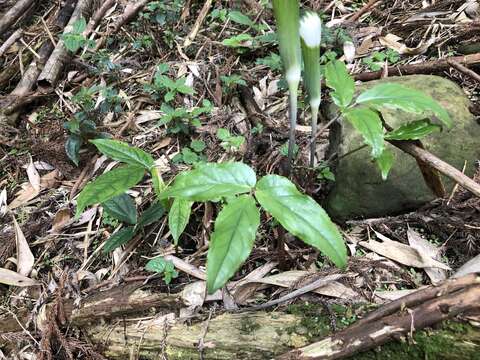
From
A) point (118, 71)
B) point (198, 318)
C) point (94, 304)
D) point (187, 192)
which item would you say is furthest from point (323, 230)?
point (118, 71)

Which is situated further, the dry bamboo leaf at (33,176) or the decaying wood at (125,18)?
the decaying wood at (125,18)

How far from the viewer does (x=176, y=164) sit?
6.51 feet

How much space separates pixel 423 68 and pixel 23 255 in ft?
6.23

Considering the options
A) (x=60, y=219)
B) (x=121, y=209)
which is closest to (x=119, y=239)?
(x=121, y=209)

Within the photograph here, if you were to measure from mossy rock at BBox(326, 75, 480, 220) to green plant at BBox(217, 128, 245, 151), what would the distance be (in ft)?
1.37

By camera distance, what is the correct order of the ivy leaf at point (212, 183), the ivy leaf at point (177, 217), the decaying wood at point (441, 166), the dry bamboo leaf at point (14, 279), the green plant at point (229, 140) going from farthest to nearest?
1. the green plant at point (229, 140)
2. the dry bamboo leaf at point (14, 279)
3. the ivy leaf at point (177, 217)
4. the decaying wood at point (441, 166)
5. the ivy leaf at point (212, 183)

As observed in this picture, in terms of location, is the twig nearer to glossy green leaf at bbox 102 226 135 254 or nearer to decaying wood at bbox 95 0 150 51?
decaying wood at bbox 95 0 150 51

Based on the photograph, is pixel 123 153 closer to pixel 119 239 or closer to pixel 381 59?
pixel 119 239

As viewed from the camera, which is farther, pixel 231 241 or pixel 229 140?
pixel 229 140

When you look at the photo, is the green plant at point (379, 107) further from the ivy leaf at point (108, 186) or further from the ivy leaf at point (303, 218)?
the ivy leaf at point (108, 186)

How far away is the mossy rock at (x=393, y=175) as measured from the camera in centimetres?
166

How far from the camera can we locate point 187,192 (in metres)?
1.06

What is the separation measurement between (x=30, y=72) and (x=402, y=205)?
7.21ft

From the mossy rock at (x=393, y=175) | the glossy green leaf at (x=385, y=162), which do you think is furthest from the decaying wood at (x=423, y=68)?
the glossy green leaf at (x=385, y=162)
